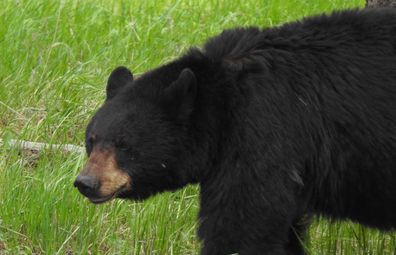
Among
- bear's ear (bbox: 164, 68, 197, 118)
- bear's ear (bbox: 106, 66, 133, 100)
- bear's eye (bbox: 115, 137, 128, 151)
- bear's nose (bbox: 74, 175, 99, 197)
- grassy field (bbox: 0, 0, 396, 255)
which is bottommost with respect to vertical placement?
grassy field (bbox: 0, 0, 396, 255)

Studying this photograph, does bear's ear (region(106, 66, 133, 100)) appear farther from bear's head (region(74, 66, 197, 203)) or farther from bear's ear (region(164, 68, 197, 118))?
bear's ear (region(164, 68, 197, 118))

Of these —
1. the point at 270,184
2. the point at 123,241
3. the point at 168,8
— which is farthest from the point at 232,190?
the point at 168,8

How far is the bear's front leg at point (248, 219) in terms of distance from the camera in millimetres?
3938

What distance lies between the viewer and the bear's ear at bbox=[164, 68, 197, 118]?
4078 mm

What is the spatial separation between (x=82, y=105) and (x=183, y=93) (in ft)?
7.14

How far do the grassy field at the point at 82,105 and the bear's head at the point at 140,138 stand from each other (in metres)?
0.74

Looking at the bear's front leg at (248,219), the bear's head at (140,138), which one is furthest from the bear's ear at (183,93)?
the bear's front leg at (248,219)

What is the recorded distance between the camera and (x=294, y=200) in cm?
402

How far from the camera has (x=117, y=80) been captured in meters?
4.38

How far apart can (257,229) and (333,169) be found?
1.45ft

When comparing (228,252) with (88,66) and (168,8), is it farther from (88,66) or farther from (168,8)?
(168,8)

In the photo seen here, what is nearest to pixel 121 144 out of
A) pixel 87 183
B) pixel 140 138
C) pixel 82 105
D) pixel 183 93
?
pixel 140 138

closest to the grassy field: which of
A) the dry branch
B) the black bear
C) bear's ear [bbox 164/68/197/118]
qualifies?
the dry branch

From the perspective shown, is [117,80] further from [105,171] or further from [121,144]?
[105,171]
